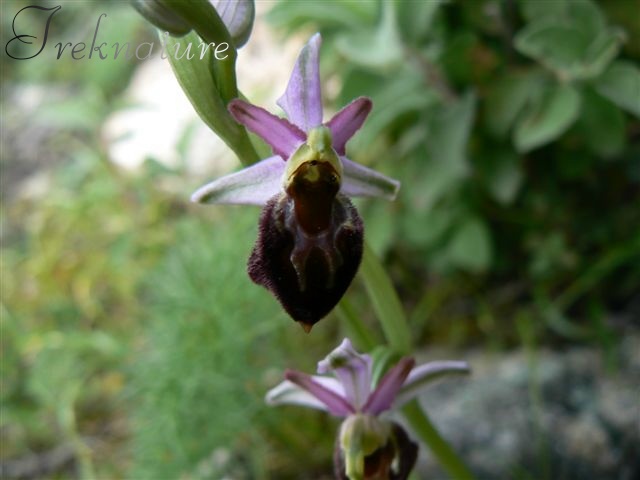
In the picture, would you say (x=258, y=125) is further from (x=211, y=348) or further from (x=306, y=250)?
(x=211, y=348)

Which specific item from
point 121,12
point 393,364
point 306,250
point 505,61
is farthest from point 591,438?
point 121,12

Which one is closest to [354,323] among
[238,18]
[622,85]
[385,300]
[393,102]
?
[385,300]

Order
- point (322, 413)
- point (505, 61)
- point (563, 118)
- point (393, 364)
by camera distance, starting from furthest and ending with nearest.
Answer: point (322, 413) < point (505, 61) < point (563, 118) < point (393, 364)

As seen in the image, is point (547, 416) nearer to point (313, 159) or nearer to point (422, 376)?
point (422, 376)

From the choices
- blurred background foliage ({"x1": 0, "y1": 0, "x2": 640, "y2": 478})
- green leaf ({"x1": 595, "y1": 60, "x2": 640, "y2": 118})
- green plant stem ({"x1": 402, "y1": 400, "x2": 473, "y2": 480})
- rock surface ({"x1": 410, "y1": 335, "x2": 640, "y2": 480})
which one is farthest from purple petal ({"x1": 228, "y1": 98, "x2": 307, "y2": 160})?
rock surface ({"x1": 410, "y1": 335, "x2": 640, "y2": 480})

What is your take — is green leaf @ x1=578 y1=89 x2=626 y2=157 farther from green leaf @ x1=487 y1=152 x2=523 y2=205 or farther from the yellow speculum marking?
the yellow speculum marking

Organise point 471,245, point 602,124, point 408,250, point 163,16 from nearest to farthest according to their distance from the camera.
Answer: point 163,16
point 602,124
point 471,245
point 408,250
